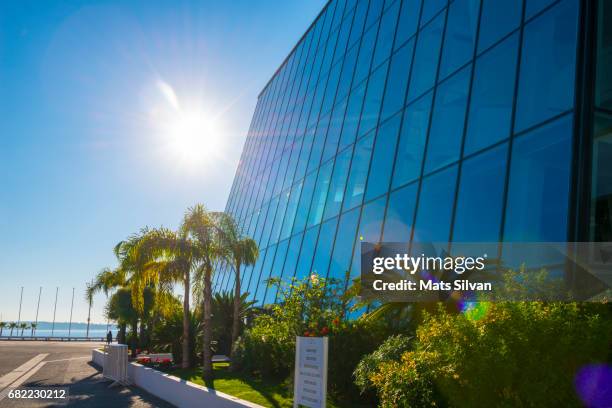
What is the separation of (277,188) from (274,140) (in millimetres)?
6059

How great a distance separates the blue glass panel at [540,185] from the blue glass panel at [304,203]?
13.1 metres

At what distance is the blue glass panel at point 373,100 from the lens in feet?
63.2

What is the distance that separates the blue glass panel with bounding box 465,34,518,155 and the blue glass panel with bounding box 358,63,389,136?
6.16 metres

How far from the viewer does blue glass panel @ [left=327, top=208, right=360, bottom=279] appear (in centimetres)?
1714

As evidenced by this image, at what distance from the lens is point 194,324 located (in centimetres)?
2450

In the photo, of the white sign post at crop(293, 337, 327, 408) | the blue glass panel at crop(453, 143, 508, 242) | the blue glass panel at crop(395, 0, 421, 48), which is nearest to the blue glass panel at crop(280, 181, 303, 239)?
the blue glass panel at crop(395, 0, 421, 48)

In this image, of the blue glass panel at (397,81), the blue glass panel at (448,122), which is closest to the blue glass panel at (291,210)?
the blue glass panel at (397,81)

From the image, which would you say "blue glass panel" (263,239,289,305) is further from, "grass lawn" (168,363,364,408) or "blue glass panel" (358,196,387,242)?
"blue glass panel" (358,196,387,242)

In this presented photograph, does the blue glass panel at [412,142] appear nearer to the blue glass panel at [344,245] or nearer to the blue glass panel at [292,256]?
the blue glass panel at [344,245]

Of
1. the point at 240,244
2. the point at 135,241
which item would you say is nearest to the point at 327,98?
the point at 240,244

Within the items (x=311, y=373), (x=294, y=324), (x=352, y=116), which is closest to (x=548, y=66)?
(x=311, y=373)

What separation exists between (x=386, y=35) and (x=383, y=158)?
6298mm

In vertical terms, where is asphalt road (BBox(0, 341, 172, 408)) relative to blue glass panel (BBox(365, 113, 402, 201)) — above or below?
below

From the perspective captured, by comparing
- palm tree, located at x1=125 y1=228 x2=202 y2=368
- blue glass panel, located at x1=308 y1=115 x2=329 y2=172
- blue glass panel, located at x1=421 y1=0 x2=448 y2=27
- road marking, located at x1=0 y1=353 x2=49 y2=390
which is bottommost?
road marking, located at x1=0 y1=353 x2=49 y2=390
